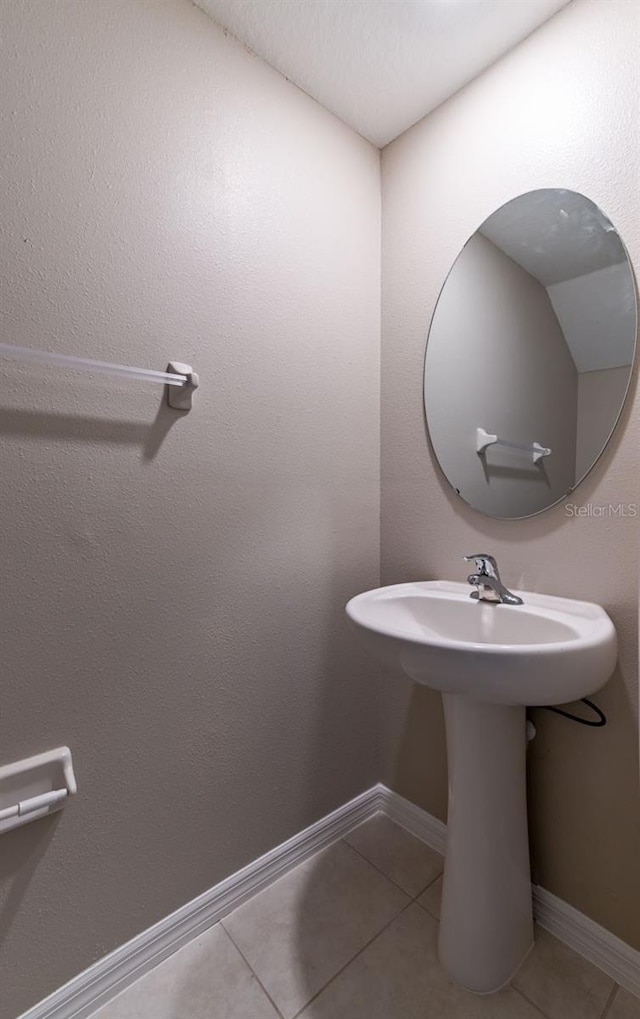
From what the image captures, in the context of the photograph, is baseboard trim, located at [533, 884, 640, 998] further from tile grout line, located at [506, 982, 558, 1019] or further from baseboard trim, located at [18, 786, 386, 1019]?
baseboard trim, located at [18, 786, 386, 1019]

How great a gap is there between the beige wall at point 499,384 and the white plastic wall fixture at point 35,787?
41.5 inches

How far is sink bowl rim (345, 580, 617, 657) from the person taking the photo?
2.23 ft

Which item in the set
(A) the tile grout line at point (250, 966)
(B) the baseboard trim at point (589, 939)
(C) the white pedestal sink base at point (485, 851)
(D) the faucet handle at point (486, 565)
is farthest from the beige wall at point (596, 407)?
(A) the tile grout line at point (250, 966)

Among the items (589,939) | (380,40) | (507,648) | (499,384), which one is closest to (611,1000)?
(589,939)

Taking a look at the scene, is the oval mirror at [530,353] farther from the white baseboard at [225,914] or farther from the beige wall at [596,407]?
the white baseboard at [225,914]

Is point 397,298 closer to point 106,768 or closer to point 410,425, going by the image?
point 410,425

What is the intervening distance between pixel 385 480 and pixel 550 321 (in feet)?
1.94

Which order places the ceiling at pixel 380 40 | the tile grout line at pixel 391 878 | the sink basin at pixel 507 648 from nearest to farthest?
1. the sink basin at pixel 507 648
2. the ceiling at pixel 380 40
3. the tile grout line at pixel 391 878

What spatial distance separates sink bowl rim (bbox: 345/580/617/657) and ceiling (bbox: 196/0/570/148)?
1.31 metres

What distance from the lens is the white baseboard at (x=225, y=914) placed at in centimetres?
83

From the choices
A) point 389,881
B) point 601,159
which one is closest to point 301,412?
point 601,159

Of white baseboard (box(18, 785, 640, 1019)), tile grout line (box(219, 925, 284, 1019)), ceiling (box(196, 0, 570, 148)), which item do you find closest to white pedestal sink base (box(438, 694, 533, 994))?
white baseboard (box(18, 785, 640, 1019))

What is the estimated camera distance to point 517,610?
0.94 m

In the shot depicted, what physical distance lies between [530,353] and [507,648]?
731 millimetres
